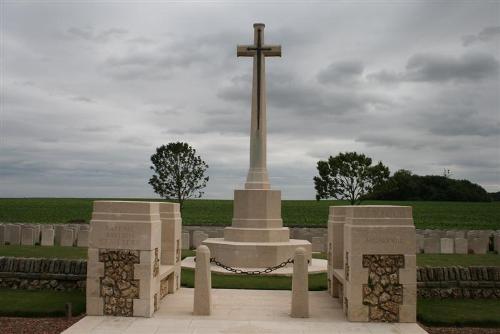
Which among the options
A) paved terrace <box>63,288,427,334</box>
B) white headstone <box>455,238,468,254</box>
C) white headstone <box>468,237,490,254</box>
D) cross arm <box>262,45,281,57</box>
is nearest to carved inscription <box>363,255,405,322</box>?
paved terrace <box>63,288,427,334</box>

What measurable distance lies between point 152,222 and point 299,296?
296cm

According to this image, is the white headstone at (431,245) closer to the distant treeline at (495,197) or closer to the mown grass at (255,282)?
the mown grass at (255,282)

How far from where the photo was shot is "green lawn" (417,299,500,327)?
31.3ft

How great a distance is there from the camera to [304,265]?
954cm

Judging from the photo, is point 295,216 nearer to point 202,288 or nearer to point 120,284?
point 202,288

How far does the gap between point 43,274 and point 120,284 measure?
9.87 feet

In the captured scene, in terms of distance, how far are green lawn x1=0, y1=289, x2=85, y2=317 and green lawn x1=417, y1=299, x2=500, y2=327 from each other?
651 cm

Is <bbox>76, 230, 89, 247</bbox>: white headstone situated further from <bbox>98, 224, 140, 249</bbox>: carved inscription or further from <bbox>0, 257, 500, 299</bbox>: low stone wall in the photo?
<bbox>98, 224, 140, 249</bbox>: carved inscription

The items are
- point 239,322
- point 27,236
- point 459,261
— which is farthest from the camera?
point 27,236

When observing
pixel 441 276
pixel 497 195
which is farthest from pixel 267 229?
pixel 497 195

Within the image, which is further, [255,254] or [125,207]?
[255,254]

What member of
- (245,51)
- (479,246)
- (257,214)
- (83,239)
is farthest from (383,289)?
(83,239)

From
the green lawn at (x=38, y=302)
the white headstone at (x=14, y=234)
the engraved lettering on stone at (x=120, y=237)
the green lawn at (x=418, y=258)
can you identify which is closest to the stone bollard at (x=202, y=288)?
the engraved lettering on stone at (x=120, y=237)

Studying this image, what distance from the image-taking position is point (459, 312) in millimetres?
10125
